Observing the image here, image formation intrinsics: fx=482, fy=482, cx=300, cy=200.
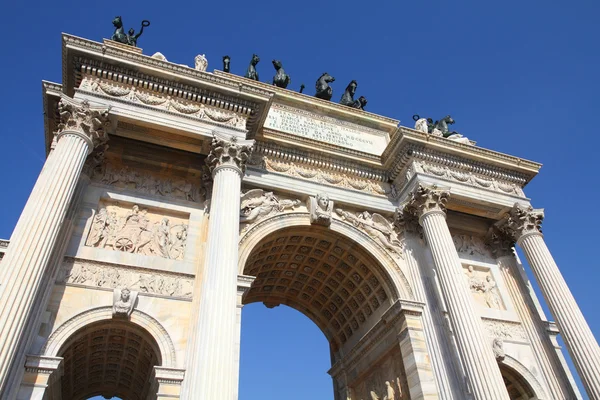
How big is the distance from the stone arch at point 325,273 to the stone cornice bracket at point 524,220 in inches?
204

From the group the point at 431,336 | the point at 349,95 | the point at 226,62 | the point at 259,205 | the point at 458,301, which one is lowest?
the point at 431,336

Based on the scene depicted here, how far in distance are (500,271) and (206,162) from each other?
40.0ft

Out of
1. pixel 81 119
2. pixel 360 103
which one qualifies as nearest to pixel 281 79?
pixel 360 103

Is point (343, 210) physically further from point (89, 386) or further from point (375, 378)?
point (89, 386)

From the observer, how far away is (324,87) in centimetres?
2234

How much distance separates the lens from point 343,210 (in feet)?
58.6

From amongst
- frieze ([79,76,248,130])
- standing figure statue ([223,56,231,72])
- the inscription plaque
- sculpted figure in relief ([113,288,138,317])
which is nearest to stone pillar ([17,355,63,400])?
sculpted figure in relief ([113,288,138,317])

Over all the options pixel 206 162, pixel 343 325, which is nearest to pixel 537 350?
pixel 343 325

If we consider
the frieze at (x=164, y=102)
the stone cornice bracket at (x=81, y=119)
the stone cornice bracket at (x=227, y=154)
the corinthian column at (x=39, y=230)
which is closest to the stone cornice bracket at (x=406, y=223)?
the stone cornice bracket at (x=227, y=154)

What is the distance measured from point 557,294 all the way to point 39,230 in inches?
632

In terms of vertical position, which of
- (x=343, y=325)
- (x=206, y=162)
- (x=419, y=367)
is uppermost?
(x=206, y=162)

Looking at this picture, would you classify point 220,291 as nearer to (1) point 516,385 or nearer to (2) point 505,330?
(2) point 505,330

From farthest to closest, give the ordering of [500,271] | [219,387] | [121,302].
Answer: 1. [500,271]
2. [121,302]
3. [219,387]

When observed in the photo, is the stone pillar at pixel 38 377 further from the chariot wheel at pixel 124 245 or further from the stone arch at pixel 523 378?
the stone arch at pixel 523 378
